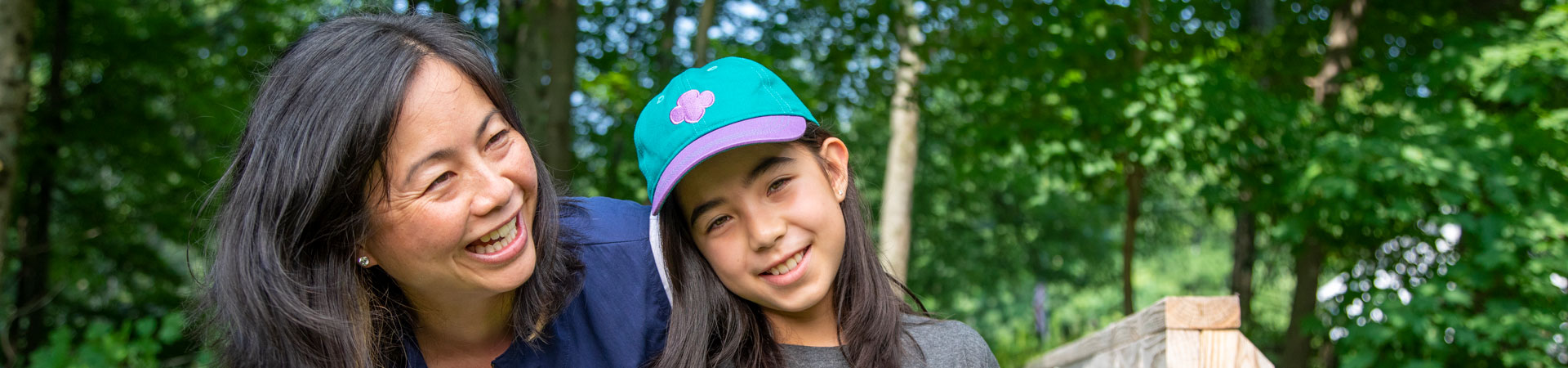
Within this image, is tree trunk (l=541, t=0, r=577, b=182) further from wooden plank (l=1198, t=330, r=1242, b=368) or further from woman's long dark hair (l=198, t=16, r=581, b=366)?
wooden plank (l=1198, t=330, r=1242, b=368)

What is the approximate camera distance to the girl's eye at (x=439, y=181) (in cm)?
156

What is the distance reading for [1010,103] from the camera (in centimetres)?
536

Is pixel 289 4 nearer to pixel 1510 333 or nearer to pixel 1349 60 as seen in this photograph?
pixel 1349 60

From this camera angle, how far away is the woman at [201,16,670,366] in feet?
5.09

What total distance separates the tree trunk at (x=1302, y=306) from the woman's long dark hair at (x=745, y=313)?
507 centimetres

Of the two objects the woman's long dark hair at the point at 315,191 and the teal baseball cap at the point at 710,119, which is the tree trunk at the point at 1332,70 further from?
the woman's long dark hair at the point at 315,191

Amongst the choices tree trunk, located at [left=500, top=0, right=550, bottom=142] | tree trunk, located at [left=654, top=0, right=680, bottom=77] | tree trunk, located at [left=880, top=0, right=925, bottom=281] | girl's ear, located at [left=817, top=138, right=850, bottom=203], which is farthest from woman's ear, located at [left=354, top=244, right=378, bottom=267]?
tree trunk, located at [left=880, top=0, right=925, bottom=281]

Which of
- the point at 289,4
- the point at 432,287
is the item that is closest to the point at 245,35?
the point at 289,4

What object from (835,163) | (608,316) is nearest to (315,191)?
(608,316)

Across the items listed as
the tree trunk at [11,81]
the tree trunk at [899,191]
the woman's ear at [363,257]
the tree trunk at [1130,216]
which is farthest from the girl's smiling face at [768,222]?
the tree trunk at [899,191]

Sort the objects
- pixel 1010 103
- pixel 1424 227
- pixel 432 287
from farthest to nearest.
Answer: pixel 1010 103
pixel 1424 227
pixel 432 287

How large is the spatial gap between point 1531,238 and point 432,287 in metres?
4.27

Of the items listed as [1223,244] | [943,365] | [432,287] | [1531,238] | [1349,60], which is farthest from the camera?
[1223,244]

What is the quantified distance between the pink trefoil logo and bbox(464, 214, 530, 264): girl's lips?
318 millimetres
